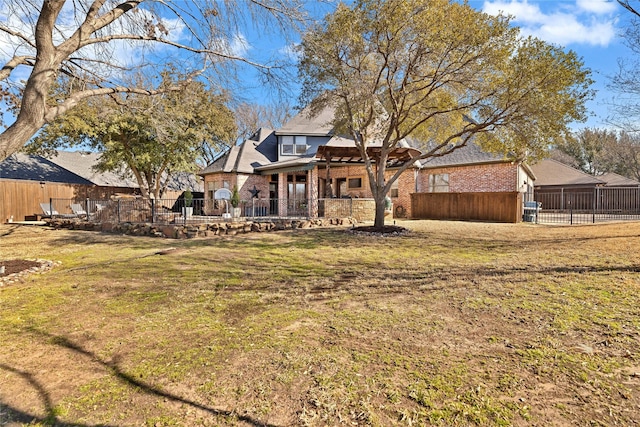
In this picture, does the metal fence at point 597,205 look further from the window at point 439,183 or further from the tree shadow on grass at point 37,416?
the tree shadow on grass at point 37,416

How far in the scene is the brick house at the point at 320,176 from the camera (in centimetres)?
1703

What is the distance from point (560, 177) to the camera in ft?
88.4

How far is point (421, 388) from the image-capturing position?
2299 mm

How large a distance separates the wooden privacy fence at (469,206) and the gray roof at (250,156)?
399 inches

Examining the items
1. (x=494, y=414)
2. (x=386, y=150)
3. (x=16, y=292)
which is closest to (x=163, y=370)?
(x=494, y=414)

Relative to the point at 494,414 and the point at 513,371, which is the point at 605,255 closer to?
the point at 513,371

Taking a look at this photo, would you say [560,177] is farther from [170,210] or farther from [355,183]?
[170,210]

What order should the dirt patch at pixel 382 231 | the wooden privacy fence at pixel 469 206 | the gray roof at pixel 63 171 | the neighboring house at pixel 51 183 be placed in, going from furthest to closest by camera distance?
the gray roof at pixel 63 171 < the neighboring house at pixel 51 183 < the wooden privacy fence at pixel 469 206 < the dirt patch at pixel 382 231

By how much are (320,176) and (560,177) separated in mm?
20309

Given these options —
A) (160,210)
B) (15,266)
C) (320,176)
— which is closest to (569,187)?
(320,176)

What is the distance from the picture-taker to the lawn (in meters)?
2.11

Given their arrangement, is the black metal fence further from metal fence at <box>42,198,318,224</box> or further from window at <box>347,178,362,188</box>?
window at <box>347,178,362,188</box>

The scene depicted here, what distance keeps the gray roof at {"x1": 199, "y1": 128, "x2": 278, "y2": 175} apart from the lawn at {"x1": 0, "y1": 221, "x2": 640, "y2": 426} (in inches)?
594

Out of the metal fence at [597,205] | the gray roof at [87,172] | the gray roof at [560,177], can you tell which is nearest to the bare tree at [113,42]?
the metal fence at [597,205]
